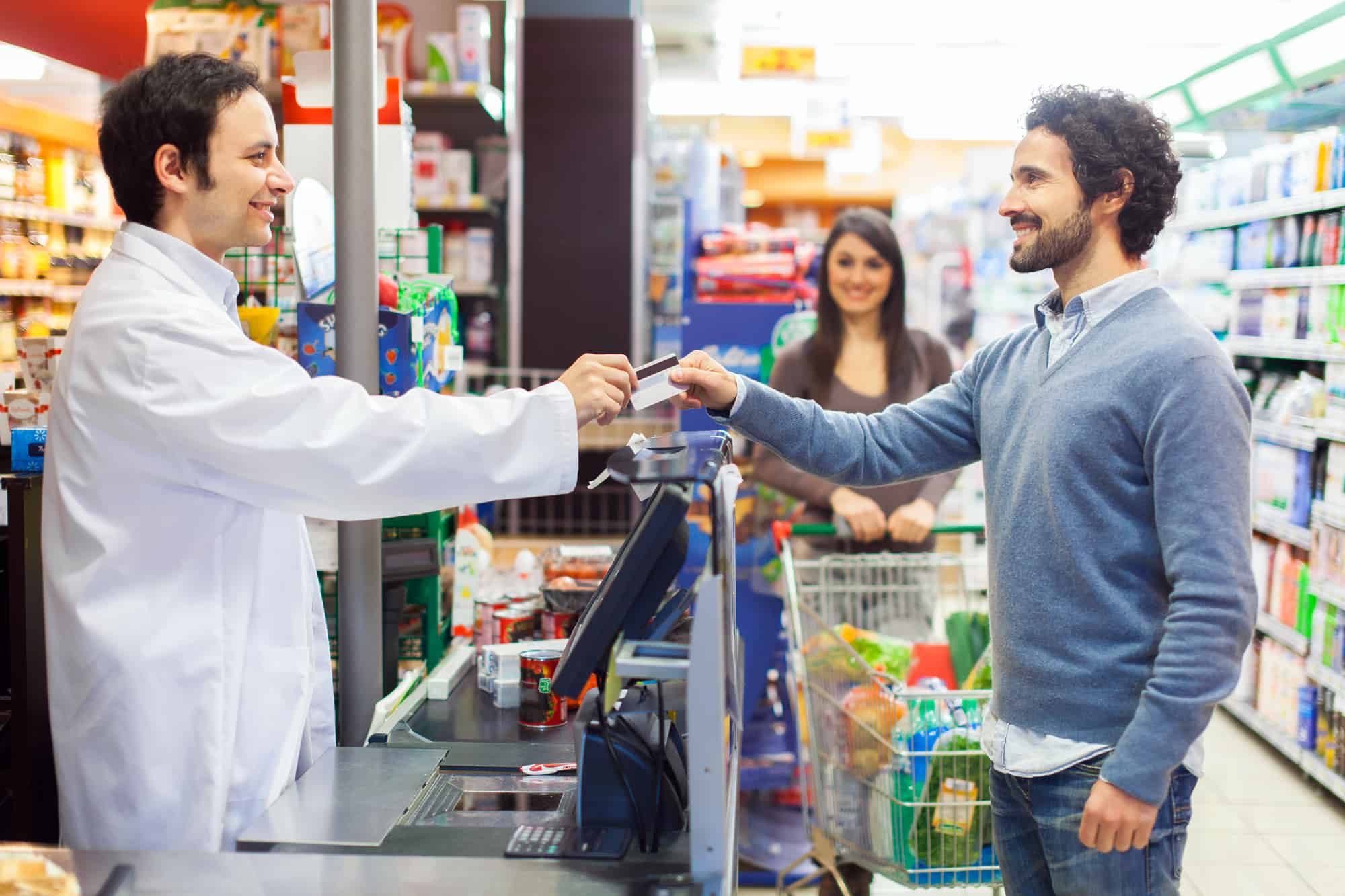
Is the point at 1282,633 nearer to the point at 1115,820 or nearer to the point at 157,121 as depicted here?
the point at 1115,820

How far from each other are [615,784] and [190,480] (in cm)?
75

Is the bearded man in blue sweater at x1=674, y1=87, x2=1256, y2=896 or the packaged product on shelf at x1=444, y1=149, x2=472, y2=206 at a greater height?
the packaged product on shelf at x1=444, y1=149, x2=472, y2=206

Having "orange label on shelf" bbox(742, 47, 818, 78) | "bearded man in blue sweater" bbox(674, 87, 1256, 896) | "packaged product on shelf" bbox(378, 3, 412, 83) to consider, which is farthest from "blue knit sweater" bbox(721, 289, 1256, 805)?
"orange label on shelf" bbox(742, 47, 818, 78)

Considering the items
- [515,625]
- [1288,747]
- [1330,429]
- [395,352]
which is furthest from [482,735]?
[1288,747]

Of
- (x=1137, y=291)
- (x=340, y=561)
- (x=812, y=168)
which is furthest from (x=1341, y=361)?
(x=812, y=168)

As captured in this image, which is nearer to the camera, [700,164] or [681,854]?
[681,854]

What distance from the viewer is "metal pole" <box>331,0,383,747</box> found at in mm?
2154

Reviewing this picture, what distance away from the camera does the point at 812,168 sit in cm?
1858

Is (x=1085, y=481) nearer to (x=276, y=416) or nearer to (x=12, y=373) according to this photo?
(x=276, y=416)

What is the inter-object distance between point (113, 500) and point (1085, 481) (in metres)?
1.46

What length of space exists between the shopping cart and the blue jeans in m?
0.64

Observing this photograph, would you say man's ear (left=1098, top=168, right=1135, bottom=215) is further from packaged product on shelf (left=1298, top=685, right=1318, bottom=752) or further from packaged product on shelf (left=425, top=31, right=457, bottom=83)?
packaged product on shelf (left=425, top=31, right=457, bottom=83)

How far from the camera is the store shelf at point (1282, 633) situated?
4.90 metres

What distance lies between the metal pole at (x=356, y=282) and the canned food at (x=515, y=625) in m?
0.48
